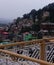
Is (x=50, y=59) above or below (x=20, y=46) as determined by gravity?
below

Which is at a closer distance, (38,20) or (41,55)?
(41,55)

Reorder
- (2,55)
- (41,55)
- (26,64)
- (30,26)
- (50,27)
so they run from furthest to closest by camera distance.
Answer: (30,26)
(50,27)
(41,55)
(2,55)
(26,64)

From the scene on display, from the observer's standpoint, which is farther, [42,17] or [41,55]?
[42,17]

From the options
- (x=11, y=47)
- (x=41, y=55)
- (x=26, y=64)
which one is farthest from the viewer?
(x=41, y=55)

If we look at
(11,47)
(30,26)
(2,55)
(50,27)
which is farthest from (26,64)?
(30,26)

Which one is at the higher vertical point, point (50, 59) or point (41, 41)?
point (41, 41)

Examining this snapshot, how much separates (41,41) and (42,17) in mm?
13878

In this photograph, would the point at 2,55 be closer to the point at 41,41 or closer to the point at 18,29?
the point at 41,41

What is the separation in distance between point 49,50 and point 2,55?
677mm

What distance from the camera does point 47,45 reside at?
Answer: 2125 millimetres

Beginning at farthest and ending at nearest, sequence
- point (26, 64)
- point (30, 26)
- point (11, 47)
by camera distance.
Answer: point (30, 26), point (11, 47), point (26, 64)

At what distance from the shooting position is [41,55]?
2076mm

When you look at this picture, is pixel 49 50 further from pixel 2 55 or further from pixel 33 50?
pixel 2 55

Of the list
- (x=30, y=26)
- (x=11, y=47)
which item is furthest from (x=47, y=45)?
(x=30, y=26)
